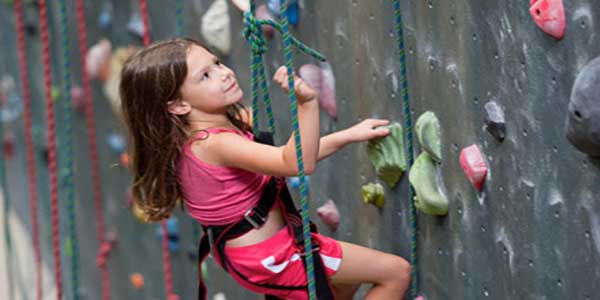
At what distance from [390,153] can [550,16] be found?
0.53m

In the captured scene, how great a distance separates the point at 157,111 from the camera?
6.59ft

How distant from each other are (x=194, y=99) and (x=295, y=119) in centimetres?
25

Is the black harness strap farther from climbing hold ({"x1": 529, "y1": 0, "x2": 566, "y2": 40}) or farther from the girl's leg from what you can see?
climbing hold ({"x1": 529, "y1": 0, "x2": 566, "y2": 40})

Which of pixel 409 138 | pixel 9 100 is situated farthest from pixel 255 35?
pixel 9 100

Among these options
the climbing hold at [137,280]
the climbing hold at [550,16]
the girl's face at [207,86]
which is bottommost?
the climbing hold at [137,280]

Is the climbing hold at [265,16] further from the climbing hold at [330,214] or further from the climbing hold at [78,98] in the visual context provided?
the climbing hold at [78,98]

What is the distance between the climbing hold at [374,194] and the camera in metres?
2.28

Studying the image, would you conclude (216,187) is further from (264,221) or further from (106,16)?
(106,16)

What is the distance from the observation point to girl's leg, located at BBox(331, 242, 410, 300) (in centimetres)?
205

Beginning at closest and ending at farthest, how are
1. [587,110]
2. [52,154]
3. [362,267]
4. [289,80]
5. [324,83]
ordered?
[587,110], [289,80], [362,267], [324,83], [52,154]

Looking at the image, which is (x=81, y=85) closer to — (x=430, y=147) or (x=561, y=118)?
(x=430, y=147)

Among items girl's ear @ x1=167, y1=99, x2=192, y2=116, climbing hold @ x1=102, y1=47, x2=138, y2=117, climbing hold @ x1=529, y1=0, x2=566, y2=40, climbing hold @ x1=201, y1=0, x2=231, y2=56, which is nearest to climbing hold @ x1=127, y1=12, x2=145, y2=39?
climbing hold @ x1=102, y1=47, x2=138, y2=117

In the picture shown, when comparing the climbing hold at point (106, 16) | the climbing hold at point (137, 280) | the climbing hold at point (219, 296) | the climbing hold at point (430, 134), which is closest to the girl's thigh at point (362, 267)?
the climbing hold at point (430, 134)

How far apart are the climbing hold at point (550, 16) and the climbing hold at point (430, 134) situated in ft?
1.19
